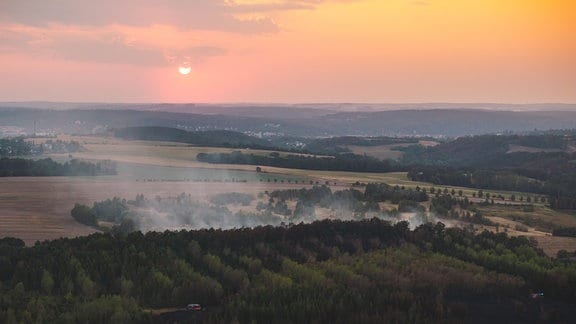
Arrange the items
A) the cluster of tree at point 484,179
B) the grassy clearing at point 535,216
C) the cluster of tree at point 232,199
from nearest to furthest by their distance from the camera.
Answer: the grassy clearing at point 535,216
the cluster of tree at point 232,199
the cluster of tree at point 484,179

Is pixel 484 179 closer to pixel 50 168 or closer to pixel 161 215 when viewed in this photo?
pixel 161 215

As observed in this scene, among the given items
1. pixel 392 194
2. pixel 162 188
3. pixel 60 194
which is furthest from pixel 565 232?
pixel 60 194

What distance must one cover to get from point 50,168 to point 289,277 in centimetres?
8923

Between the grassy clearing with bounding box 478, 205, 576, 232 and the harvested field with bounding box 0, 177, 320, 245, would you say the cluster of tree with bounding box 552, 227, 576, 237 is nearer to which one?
the grassy clearing with bounding box 478, 205, 576, 232

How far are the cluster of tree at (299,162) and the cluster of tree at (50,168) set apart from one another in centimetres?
2949

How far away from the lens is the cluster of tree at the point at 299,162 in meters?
183

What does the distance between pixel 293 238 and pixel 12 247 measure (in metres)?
30.8

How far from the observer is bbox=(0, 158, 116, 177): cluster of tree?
150250 mm

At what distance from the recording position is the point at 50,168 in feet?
510

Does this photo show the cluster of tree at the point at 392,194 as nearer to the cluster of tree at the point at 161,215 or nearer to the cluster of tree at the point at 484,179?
the cluster of tree at the point at 484,179

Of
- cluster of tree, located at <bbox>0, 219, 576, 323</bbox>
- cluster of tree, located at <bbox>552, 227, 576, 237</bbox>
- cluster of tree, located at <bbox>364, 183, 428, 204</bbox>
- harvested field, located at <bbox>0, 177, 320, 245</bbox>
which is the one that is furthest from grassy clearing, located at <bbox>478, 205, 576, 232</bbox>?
harvested field, located at <bbox>0, 177, 320, 245</bbox>

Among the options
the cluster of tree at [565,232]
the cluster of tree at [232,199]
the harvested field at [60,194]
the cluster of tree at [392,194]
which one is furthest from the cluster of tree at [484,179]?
the cluster of tree at [232,199]

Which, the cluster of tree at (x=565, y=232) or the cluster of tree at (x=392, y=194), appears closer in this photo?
the cluster of tree at (x=565, y=232)

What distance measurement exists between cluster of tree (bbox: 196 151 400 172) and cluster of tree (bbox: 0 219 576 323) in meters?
82.7
